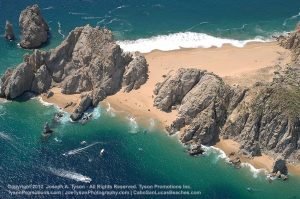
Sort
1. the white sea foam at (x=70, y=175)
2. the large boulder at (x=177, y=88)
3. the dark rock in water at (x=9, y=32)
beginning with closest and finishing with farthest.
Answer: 1. the white sea foam at (x=70, y=175)
2. the large boulder at (x=177, y=88)
3. the dark rock in water at (x=9, y=32)

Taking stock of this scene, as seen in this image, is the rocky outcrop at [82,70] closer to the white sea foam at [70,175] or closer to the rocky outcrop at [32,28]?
the rocky outcrop at [32,28]

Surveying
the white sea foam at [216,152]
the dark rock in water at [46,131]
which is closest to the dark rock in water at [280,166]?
the white sea foam at [216,152]

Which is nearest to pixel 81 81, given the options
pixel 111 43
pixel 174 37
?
pixel 111 43

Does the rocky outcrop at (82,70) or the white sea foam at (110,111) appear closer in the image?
the white sea foam at (110,111)

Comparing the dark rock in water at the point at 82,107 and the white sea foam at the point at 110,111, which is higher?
the dark rock in water at the point at 82,107

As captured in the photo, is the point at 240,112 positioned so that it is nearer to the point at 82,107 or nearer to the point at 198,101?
the point at 198,101

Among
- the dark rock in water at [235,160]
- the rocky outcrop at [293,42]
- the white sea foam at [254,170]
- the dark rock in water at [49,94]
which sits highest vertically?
the rocky outcrop at [293,42]

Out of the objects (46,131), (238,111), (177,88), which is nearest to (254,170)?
(238,111)
